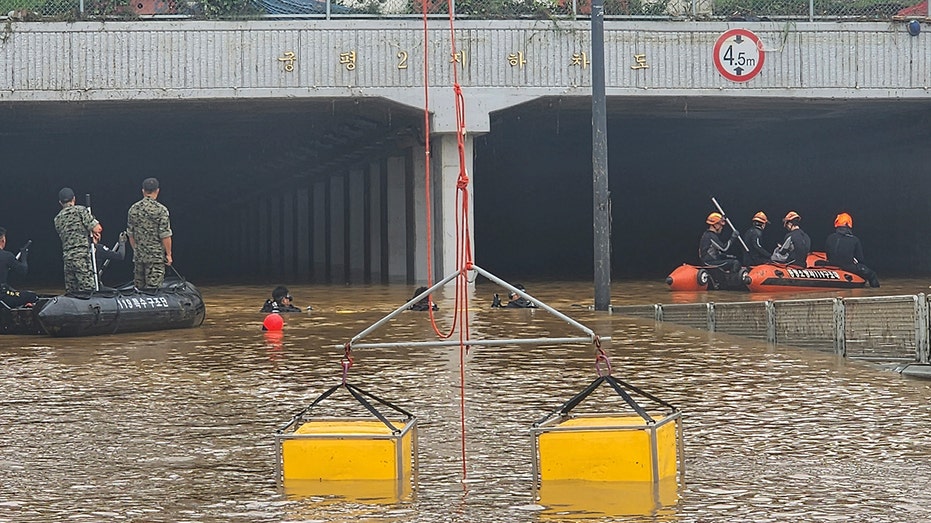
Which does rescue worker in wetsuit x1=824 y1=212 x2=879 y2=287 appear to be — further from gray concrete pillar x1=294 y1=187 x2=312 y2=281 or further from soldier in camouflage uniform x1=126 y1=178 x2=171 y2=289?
gray concrete pillar x1=294 y1=187 x2=312 y2=281

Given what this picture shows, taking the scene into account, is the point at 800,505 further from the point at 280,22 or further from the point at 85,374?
the point at 280,22

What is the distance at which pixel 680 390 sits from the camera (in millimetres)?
12641

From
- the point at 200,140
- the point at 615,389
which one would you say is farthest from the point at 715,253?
the point at 615,389

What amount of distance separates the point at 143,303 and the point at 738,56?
50.3ft

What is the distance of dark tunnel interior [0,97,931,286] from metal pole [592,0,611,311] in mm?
8630

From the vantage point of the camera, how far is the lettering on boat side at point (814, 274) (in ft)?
92.7

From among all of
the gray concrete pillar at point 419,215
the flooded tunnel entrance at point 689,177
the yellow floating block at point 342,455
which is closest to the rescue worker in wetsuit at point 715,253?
the flooded tunnel entrance at point 689,177

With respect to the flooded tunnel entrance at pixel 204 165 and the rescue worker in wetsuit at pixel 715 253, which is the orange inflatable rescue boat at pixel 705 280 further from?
the flooded tunnel entrance at pixel 204 165

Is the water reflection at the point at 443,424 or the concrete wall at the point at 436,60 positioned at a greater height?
the concrete wall at the point at 436,60

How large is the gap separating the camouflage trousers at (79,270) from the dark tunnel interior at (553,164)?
33.0 feet

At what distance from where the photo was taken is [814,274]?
28.5 m

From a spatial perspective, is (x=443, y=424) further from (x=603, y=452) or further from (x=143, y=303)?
(x=143, y=303)

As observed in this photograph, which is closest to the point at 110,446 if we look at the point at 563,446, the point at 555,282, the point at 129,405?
the point at 129,405

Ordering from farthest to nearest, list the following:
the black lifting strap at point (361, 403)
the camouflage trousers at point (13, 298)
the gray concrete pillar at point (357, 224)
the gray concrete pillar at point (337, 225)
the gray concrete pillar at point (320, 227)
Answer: the gray concrete pillar at point (320, 227) < the gray concrete pillar at point (337, 225) < the gray concrete pillar at point (357, 224) < the camouflage trousers at point (13, 298) < the black lifting strap at point (361, 403)
